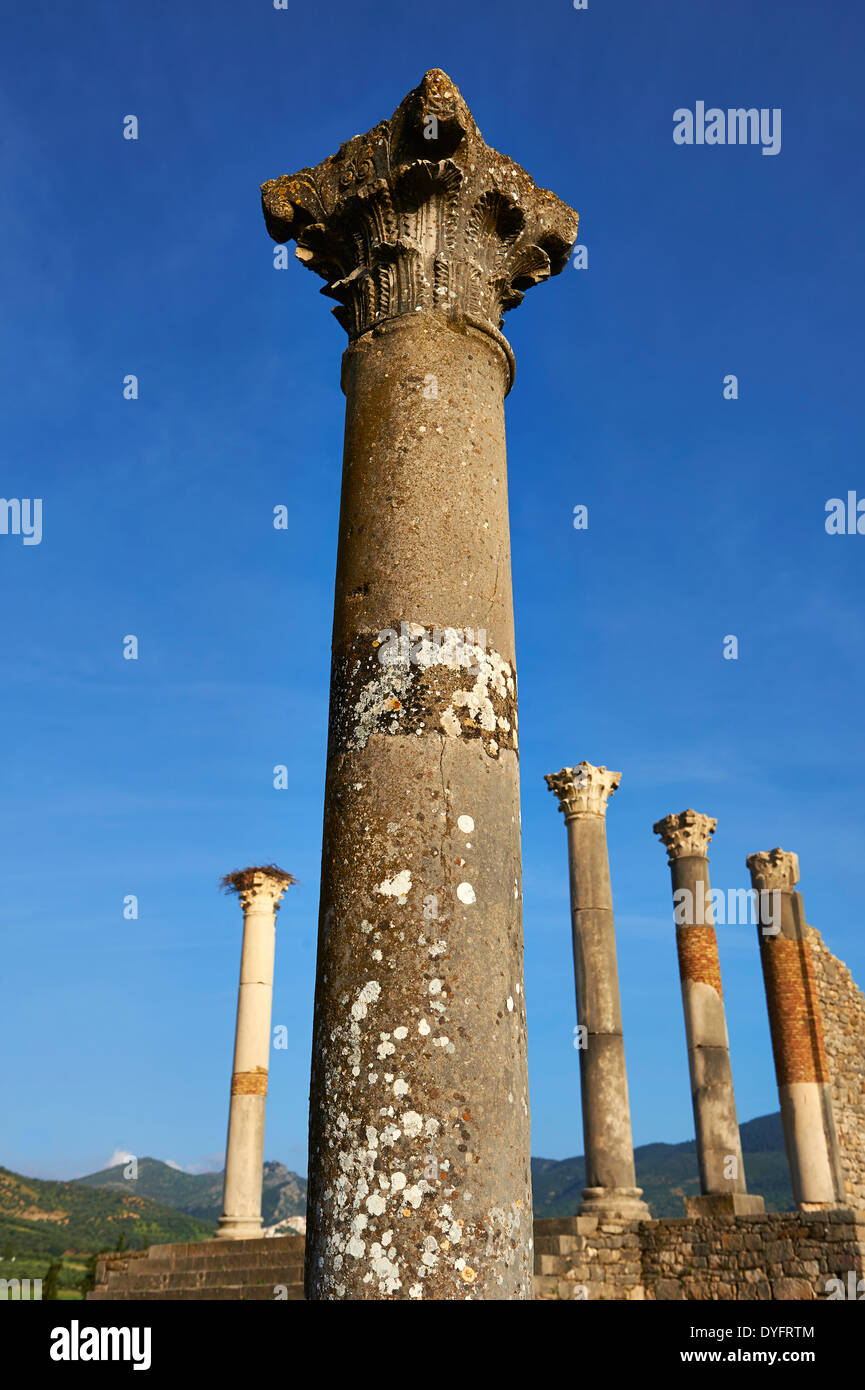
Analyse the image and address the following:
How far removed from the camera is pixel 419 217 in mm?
5051

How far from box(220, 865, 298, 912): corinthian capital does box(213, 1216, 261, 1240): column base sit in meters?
5.33

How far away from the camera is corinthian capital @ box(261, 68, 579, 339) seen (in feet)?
16.1

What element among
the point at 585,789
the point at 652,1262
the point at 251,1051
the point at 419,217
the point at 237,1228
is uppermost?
the point at 585,789

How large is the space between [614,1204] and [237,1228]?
21.9 feet

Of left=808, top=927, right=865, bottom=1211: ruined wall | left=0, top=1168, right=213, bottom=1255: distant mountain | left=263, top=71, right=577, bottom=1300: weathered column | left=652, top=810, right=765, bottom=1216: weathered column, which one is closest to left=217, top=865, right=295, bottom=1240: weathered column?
left=652, top=810, right=765, bottom=1216: weathered column

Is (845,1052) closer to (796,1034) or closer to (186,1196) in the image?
(796,1034)

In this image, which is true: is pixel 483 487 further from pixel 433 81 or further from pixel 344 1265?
pixel 344 1265

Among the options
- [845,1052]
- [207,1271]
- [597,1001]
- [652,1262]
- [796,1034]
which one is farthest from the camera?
[845,1052]

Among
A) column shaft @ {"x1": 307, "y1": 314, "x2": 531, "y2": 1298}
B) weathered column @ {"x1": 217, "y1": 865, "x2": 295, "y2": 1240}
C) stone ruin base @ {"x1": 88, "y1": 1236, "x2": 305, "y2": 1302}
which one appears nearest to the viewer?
column shaft @ {"x1": 307, "y1": 314, "x2": 531, "y2": 1298}

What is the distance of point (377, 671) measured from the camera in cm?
421

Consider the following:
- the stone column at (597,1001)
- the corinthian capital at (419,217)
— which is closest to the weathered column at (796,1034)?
the stone column at (597,1001)

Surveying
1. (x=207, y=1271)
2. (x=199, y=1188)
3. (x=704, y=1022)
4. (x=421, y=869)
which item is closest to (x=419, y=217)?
(x=421, y=869)

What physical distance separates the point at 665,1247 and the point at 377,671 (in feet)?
45.6

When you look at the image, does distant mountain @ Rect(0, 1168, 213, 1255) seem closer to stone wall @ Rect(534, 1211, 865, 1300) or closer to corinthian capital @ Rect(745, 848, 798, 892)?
stone wall @ Rect(534, 1211, 865, 1300)
